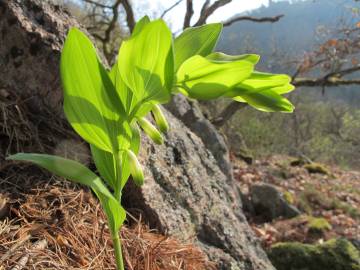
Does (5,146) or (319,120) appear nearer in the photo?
(5,146)

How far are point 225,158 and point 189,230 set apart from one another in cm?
191

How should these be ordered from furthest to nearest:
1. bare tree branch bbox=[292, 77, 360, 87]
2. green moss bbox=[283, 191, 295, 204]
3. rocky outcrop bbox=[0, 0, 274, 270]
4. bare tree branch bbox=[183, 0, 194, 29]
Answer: bare tree branch bbox=[292, 77, 360, 87] → bare tree branch bbox=[183, 0, 194, 29] → green moss bbox=[283, 191, 295, 204] → rocky outcrop bbox=[0, 0, 274, 270]

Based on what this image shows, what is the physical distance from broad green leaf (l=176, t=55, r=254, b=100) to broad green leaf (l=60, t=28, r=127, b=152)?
125 millimetres

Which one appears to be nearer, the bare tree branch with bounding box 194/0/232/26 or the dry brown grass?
the dry brown grass

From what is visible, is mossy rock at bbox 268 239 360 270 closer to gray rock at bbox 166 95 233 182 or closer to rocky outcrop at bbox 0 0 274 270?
gray rock at bbox 166 95 233 182

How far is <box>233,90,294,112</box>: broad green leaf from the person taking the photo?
706 mm

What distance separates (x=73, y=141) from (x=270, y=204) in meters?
3.34

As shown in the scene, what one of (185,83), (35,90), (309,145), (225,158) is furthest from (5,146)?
(309,145)


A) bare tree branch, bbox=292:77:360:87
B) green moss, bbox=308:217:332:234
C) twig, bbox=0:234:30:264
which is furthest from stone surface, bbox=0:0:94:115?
bare tree branch, bbox=292:77:360:87

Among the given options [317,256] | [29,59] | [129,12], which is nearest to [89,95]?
[29,59]

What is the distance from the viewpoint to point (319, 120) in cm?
1451

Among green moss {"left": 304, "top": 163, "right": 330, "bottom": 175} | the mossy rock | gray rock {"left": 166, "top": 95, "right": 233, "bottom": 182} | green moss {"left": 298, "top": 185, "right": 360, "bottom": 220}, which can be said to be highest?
gray rock {"left": 166, "top": 95, "right": 233, "bottom": 182}

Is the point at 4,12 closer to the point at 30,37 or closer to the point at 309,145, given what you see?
the point at 30,37

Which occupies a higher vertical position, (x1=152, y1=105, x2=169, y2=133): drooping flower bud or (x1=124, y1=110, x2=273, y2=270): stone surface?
(x1=152, y1=105, x2=169, y2=133): drooping flower bud
